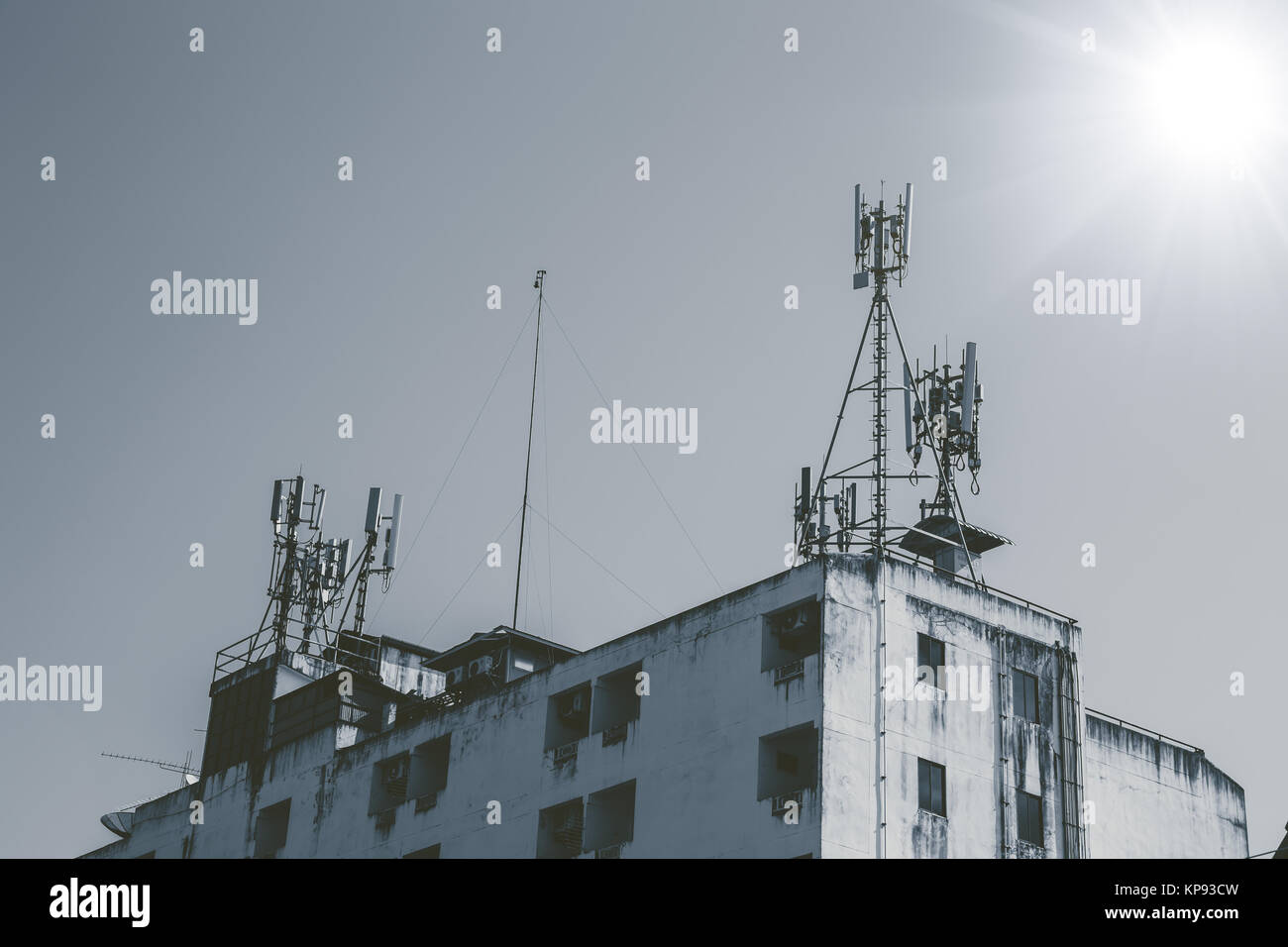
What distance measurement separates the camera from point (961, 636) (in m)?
57.0

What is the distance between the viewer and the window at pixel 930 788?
5375 centimetres

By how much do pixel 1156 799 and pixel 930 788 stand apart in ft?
44.2

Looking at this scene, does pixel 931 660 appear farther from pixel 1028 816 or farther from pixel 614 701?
pixel 614 701

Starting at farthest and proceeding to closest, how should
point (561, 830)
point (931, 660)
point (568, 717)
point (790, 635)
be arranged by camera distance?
1. point (568, 717)
2. point (561, 830)
3. point (931, 660)
4. point (790, 635)

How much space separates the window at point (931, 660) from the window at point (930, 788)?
256cm

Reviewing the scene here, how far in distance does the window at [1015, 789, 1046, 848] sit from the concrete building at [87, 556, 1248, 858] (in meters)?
0.06

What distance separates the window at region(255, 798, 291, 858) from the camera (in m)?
69.6

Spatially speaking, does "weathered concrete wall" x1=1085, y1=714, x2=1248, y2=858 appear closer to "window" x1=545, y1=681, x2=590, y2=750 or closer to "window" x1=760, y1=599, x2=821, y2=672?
"window" x1=760, y1=599, x2=821, y2=672

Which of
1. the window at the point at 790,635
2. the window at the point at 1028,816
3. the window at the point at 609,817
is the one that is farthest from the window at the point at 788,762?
the window at the point at 1028,816

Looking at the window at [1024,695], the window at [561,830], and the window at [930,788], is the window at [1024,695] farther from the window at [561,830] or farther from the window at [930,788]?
the window at [561,830]

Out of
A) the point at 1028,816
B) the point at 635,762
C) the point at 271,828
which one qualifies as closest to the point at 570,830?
the point at 635,762

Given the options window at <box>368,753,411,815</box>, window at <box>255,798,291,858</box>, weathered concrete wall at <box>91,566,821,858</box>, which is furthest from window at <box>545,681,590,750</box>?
window at <box>255,798,291,858</box>

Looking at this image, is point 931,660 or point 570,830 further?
point 570,830

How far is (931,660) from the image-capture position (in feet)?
184
